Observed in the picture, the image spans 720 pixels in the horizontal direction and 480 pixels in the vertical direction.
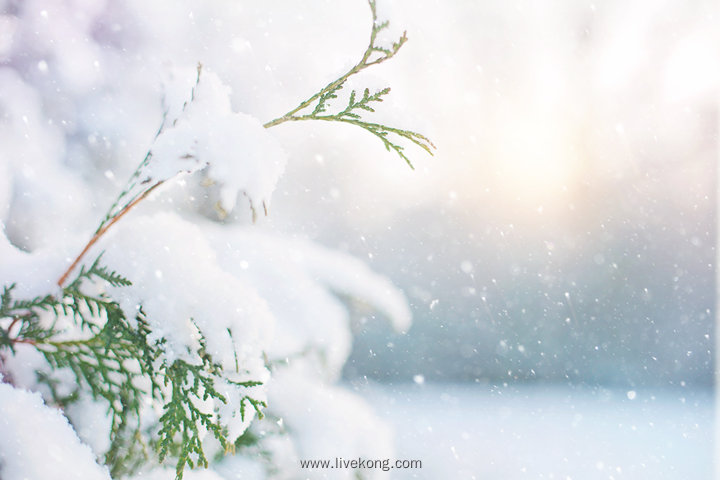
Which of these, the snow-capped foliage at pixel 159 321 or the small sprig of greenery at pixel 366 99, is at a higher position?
the small sprig of greenery at pixel 366 99

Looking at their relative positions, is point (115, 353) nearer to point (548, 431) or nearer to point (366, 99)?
point (366, 99)

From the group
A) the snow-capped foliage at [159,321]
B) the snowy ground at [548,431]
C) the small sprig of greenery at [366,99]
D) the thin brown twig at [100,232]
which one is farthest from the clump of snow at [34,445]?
the snowy ground at [548,431]

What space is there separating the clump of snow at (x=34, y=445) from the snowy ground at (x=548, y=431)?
367cm

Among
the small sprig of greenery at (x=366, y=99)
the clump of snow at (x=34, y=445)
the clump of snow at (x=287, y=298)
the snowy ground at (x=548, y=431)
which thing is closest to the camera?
the clump of snow at (x=34, y=445)

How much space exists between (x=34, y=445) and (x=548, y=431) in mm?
5169

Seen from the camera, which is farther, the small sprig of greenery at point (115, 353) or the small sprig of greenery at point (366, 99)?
the small sprig of greenery at point (366, 99)

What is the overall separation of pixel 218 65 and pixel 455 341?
3.27 m

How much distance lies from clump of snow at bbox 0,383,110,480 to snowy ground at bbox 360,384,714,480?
12.0ft

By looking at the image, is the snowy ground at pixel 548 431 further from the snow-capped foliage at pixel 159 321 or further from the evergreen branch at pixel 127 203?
the evergreen branch at pixel 127 203

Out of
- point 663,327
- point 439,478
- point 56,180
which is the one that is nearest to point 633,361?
point 663,327

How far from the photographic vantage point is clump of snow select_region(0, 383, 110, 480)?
1.98 feet

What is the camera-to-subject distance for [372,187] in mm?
4352

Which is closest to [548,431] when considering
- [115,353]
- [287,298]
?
[287,298]

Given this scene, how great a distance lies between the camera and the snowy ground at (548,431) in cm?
422
